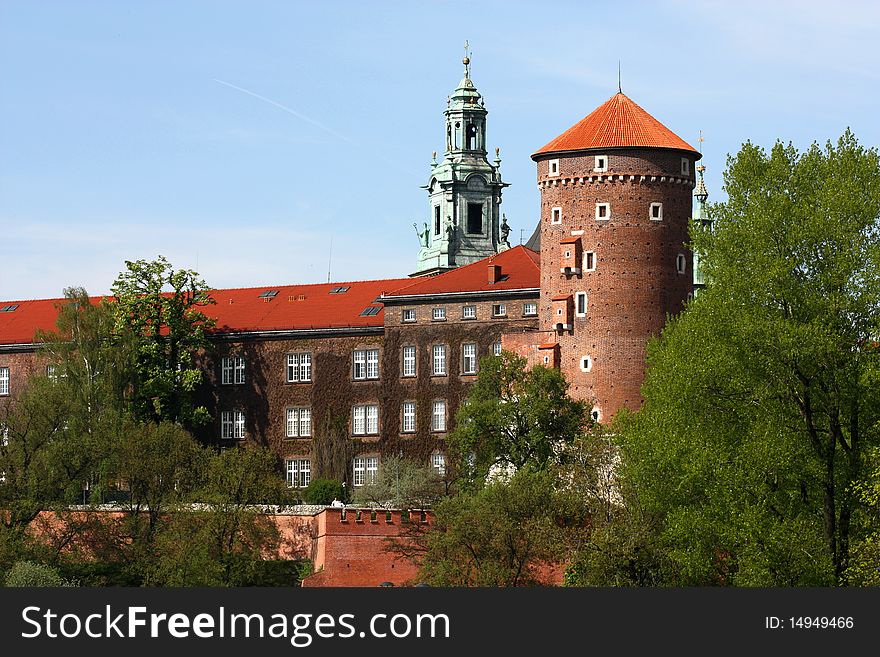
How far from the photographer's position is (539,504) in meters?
66.2

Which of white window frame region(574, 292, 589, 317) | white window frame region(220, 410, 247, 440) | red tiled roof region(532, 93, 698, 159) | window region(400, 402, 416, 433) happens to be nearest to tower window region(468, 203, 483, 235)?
white window frame region(220, 410, 247, 440)

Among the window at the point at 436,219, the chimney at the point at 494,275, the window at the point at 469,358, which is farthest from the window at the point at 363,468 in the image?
the window at the point at 436,219

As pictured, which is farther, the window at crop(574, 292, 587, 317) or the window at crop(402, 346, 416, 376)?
the window at crop(402, 346, 416, 376)

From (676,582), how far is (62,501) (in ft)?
79.6

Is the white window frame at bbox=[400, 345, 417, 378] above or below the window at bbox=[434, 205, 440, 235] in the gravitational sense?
below

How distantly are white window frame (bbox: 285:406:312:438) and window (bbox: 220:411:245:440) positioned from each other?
6.35 feet

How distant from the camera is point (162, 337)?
89.6 metres

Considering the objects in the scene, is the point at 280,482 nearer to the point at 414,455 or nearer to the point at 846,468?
the point at 414,455

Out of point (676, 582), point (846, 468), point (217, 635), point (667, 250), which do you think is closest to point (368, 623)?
point (217, 635)

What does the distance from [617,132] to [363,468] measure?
56.9 ft

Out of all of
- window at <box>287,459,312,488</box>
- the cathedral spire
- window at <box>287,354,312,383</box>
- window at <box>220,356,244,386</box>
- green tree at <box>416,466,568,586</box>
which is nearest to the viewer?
green tree at <box>416,466,568,586</box>

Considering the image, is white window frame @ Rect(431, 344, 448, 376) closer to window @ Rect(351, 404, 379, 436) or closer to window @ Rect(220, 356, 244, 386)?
window @ Rect(351, 404, 379, 436)

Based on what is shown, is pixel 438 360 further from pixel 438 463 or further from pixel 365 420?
pixel 365 420

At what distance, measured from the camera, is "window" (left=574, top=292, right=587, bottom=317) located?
78375mm
